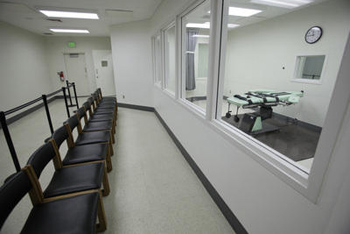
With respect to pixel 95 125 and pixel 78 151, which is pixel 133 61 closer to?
pixel 95 125

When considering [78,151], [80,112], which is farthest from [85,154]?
[80,112]

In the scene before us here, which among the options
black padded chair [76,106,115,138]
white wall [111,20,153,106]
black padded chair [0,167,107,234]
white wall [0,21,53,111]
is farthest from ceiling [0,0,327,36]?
black padded chair [0,167,107,234]

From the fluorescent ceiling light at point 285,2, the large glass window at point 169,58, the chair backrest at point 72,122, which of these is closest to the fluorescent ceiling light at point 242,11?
the fluorescent ceiling light at point 285,2

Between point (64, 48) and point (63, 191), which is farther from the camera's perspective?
point (64, 48)

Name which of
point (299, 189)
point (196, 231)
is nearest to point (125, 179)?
point (196, 231)

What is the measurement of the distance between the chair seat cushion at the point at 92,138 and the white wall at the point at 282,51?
2298 mm

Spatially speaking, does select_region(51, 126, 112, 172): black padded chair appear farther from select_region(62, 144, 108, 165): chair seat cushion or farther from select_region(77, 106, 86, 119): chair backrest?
select_region(77, 106, 86, 119): chair backrest

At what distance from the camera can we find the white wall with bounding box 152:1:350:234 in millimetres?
738

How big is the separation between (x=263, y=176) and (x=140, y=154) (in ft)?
6.77

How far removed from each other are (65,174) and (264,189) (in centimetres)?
166

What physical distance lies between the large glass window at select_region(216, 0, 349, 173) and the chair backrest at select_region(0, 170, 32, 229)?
5.54ft

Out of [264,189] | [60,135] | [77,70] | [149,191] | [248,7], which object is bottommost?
[149,191]

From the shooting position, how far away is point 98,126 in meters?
2.70

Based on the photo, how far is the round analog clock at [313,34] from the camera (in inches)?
120
